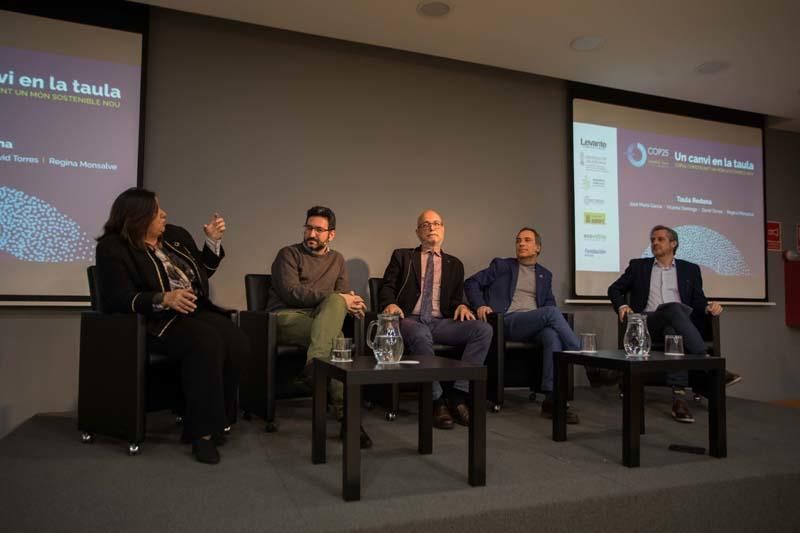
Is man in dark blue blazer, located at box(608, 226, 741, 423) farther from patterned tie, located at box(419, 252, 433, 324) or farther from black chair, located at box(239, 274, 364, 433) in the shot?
black chair, located at box(239, 274, 364, 433)

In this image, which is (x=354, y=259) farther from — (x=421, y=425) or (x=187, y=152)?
(x=421, y=425)

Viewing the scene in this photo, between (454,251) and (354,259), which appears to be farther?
(454,251)

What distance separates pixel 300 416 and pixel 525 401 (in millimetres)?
1411

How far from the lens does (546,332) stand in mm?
3154

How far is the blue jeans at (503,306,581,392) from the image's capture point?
3.08 metres

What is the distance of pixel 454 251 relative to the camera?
13.6ft

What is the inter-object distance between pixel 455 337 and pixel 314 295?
772mm

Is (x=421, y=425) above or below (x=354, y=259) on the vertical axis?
below

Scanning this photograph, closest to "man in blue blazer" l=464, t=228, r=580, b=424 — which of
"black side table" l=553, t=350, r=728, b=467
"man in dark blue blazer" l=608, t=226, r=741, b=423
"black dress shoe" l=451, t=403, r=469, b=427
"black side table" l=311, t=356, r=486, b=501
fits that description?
"man in dark blue blazer" l=608, t=226, r=741, b=423

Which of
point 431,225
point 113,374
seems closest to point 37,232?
point 113,374

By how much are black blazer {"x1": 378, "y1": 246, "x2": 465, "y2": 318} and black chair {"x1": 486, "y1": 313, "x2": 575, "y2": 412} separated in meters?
0.30

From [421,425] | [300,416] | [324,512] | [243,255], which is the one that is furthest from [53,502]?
[243,255]

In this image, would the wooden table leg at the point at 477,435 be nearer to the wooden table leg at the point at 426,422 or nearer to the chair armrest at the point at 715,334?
the wooden table leg at the point at 426,422

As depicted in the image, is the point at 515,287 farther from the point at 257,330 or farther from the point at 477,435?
the point at 477,435
